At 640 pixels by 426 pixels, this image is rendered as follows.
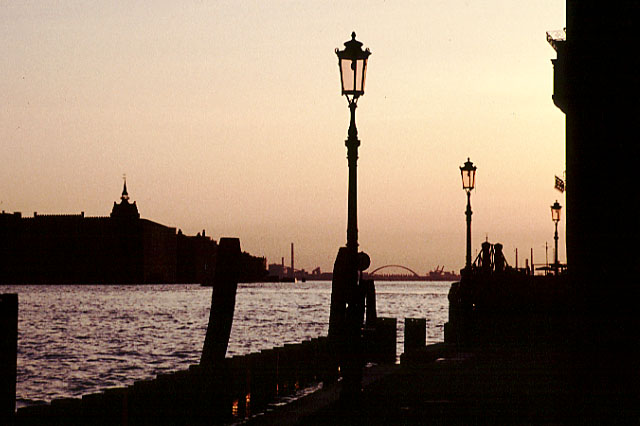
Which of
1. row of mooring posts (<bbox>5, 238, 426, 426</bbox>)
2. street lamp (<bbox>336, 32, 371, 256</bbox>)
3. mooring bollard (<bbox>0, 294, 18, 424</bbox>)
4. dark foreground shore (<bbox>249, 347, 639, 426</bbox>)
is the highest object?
street lamp (<bbox>336, 32, 371, 256</bbox>)

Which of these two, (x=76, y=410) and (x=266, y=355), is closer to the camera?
(x=76, y=410)

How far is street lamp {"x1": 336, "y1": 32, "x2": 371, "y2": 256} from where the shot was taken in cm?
1622

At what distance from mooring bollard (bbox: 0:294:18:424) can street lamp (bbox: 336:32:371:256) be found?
814 centimetres

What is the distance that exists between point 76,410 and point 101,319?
95.2m

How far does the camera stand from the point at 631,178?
14336 mm

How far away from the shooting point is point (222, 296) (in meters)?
16.5

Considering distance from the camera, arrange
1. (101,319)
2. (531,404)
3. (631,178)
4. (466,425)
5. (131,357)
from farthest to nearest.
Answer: (101,319)
(131,357)
(531,404)
(631,178)
(466,425)

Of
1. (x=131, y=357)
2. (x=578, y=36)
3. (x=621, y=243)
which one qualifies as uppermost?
(x=578, y=36)

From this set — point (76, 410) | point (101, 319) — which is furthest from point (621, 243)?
point (101, 319)

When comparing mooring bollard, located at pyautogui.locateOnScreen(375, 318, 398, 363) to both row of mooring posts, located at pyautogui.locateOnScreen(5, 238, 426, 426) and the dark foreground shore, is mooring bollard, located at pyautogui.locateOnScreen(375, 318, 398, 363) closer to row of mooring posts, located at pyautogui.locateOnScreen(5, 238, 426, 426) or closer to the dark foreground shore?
row of mooring posts, located at pyautogui.locateOnScreen(5, 238, 426, 426)

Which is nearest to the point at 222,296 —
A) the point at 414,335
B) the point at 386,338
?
the point at 386,338

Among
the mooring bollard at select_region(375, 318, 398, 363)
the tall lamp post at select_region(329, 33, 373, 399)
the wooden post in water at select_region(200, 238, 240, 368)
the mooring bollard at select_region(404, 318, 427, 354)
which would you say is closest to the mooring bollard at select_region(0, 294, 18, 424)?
the wooden post in water at select_region(200, 238, 240, 368)

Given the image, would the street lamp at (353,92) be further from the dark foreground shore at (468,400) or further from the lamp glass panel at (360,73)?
the dark foreground shore at (468,400)

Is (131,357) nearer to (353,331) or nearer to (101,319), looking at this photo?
(353,331)
